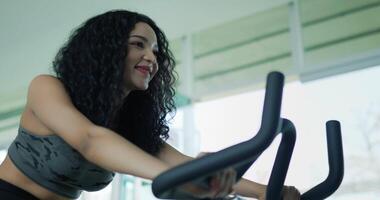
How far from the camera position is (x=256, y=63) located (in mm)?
4129

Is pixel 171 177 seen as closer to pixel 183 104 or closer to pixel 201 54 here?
pixel 183 104

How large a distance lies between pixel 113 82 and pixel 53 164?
258 millimetres

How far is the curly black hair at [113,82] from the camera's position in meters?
1.25

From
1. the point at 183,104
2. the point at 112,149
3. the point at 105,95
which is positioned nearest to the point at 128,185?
the point at 183,104

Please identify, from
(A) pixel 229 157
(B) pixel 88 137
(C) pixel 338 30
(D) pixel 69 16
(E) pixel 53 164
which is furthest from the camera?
(D) pixel 69 16

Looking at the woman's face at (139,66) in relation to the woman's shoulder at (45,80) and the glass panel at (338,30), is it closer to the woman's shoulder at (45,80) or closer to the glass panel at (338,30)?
the woman's shoulder at (45,80)

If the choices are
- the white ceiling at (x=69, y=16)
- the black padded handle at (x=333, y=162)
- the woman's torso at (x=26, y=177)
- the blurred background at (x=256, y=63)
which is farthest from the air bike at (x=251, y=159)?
the white ceiling at (x=69, y=16)

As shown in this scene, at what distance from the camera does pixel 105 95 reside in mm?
1256

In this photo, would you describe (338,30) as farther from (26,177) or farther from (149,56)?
(26,177)

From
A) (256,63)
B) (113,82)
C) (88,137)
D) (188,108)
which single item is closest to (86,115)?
(113,82)

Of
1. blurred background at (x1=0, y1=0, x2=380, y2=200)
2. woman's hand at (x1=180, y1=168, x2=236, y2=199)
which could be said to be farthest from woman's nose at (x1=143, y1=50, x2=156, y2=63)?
blurred background at (x1=0, y1=0, x2=380, y2=200)

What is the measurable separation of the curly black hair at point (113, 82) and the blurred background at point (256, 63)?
163cm

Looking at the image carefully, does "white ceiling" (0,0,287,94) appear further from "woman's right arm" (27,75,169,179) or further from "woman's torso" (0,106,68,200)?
"woman's right arm" (27,75,169,179)

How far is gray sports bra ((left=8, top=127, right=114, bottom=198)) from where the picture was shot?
1.15 meters
